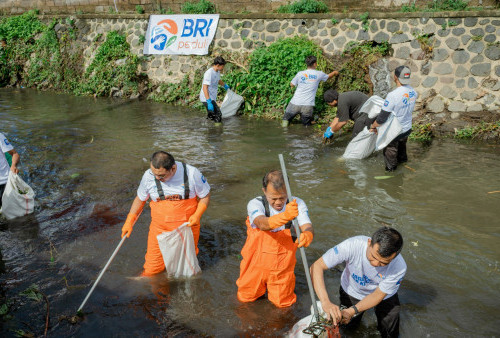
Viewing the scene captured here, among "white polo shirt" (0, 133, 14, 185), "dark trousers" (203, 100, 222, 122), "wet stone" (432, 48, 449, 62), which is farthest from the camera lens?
"dark trousers" (203, 100, 222, 122)

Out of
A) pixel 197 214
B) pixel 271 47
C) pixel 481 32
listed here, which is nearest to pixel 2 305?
pixel 197 214

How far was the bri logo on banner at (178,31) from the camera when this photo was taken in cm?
1292

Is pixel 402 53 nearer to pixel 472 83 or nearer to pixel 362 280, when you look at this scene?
pixel 472 83

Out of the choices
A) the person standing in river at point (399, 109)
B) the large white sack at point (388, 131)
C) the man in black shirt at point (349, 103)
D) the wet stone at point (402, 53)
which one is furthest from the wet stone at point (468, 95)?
the large white sack at point (388, 131)

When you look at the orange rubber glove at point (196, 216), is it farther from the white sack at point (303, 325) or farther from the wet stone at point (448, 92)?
the wet stone at point (448, 92)

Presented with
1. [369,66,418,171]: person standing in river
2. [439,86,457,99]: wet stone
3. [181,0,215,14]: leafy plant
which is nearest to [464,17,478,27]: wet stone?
[439,86,457,99]: wet stone

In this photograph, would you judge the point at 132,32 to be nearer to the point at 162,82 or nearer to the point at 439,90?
the point at 162,82

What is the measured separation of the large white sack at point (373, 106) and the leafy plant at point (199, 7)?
726 centimetres

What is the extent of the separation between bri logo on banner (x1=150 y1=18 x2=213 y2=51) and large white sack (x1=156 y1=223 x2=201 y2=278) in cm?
955

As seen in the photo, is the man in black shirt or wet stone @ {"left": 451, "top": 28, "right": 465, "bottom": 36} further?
wet stone @ {"left": 451, "top": 28, "right": 465, "bottom": 36}

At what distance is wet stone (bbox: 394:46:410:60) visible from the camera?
1002 cm

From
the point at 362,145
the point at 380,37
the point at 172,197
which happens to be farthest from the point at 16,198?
the point at 380,37

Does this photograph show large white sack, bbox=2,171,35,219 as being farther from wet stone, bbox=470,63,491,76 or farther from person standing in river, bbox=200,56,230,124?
wet stone, bbox=470,63,491,76

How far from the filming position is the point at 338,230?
19.0 feet
